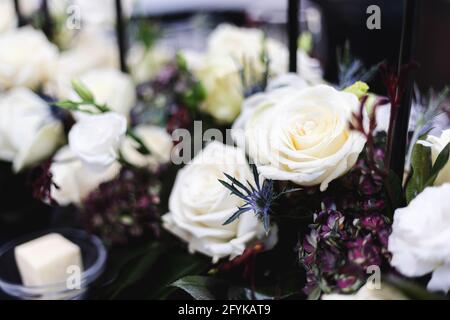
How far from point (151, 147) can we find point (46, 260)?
25cm

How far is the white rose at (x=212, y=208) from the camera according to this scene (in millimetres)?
559

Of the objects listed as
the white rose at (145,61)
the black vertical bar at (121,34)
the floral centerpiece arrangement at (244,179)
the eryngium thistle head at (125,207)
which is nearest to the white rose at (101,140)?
the floral centerpiece arrangement at (244,179)

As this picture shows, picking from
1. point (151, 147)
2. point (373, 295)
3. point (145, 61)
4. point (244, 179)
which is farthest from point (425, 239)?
point (145, 61)

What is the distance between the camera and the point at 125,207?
2.35ft

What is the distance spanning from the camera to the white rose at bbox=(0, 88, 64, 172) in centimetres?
77

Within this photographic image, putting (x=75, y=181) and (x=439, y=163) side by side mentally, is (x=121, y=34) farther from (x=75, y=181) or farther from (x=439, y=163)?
(x=439, y=163)

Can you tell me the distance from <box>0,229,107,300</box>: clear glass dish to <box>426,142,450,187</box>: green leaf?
42 cm

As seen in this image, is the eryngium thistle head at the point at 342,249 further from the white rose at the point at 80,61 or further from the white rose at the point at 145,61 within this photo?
the white rose at the point at 145,61

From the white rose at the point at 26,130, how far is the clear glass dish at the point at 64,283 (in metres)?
0.13

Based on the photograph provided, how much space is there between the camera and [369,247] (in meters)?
0.45

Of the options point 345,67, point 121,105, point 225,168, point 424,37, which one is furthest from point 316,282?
point 424,37

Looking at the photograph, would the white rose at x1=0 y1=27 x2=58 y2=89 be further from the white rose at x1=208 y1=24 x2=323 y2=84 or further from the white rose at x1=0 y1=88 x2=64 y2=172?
the white rose at x1=208 y1=24 x2=323 y2=84

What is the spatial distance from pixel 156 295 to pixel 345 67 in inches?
14.1

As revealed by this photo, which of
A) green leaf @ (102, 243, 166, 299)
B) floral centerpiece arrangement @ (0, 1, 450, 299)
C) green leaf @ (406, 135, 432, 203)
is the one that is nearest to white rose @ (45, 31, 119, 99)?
floral centerpiece arrangement @ (0, 1, 450, 299)
